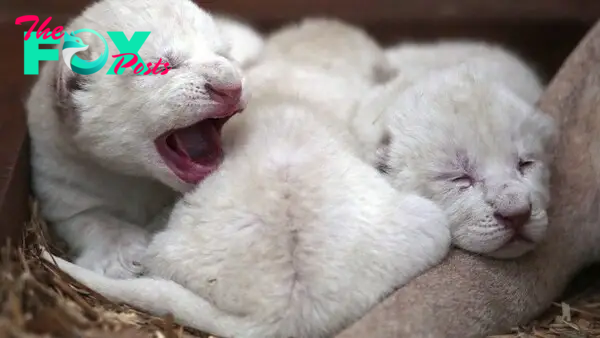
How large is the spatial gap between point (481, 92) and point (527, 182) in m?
0.34

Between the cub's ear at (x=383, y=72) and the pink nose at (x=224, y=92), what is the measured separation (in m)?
0.90

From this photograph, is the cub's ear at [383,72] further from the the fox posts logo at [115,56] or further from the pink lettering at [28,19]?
the pink lettering at [28,19]

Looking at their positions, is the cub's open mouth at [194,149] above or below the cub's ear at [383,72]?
below

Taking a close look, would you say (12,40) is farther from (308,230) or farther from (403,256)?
(403,256)

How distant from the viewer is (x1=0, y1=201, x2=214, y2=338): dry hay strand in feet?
5.85

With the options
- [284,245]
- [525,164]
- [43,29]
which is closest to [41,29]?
[43,29]

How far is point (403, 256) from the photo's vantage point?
79.5 inches

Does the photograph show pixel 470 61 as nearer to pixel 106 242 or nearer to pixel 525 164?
pixel 525 164

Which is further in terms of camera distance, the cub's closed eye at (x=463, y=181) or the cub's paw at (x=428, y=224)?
the cub's closed eye at (x=463, y=181)

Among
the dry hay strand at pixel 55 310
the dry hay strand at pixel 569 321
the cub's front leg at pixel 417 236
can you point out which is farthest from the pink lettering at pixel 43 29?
the dry hay strand at pixel 569 321

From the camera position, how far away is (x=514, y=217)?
2057mm

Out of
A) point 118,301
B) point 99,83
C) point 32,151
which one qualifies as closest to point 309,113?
point 99,83

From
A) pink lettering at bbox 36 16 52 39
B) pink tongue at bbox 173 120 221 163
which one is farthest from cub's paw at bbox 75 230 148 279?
pink lettering at bbox 36 16 52 39

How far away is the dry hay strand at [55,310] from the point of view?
1.78m
